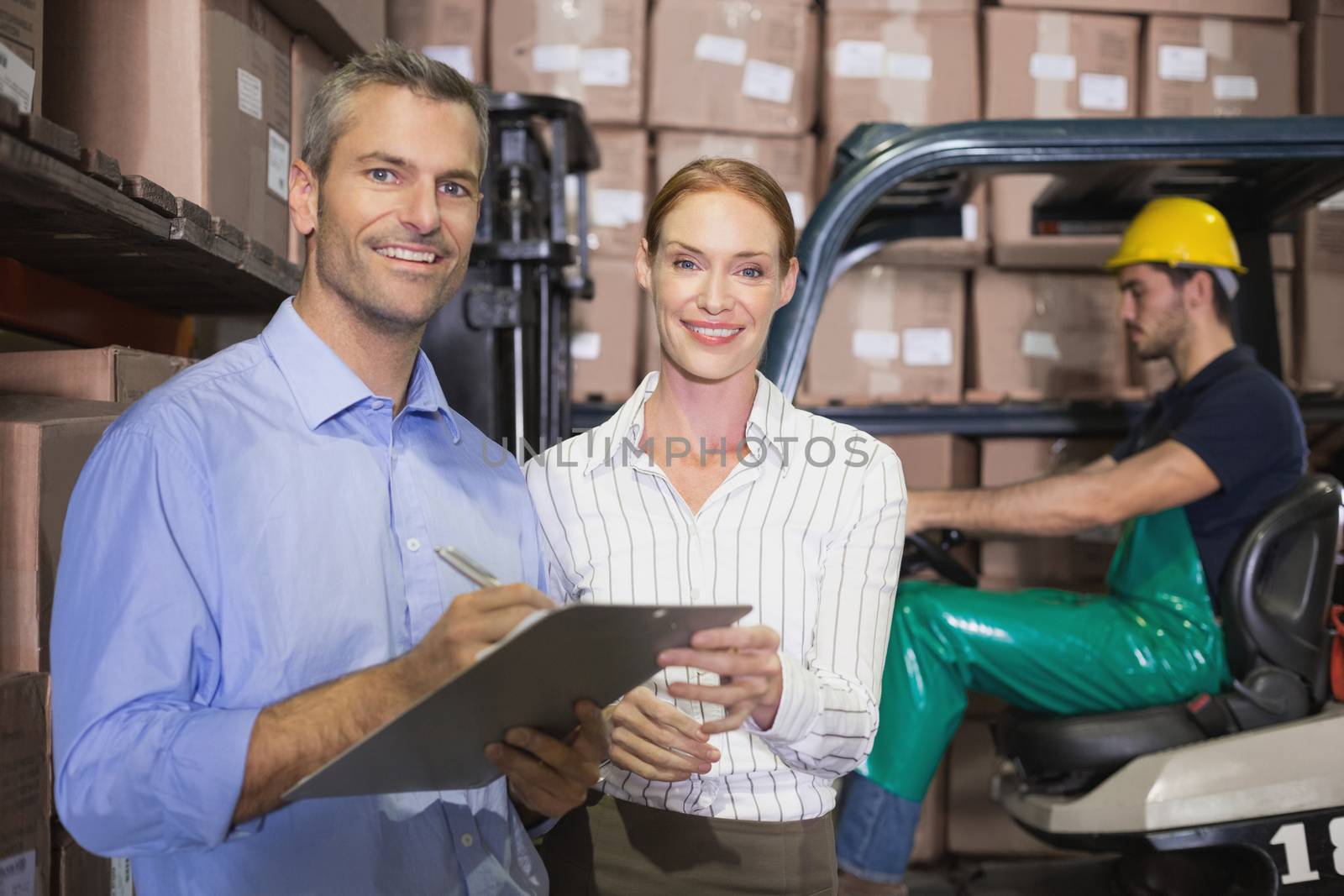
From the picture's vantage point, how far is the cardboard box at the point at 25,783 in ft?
4.91

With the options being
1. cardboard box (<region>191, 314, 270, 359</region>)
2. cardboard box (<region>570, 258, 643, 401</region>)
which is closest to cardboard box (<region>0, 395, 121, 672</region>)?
cardboard box (<region>191, 314, 270, 359</region>)

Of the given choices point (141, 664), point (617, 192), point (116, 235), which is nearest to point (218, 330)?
point (116, 235)

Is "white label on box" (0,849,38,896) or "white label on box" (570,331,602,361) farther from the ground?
"white label on box" (570,331,602,361)

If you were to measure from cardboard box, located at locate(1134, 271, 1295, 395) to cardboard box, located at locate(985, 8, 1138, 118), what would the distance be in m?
0.77

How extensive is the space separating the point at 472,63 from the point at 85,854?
2.83 meters

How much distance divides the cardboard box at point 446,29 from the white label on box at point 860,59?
1171mm

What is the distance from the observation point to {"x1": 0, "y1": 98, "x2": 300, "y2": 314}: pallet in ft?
4.40

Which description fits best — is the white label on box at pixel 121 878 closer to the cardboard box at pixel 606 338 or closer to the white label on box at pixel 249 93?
the white label on box at pixel 249 93

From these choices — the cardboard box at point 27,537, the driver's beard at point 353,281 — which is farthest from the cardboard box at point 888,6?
the cardboard box at point 27,537

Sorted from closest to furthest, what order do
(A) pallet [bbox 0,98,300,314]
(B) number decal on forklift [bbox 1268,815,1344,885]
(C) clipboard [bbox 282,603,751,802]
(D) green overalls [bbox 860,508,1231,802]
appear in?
1. (C) clipboard [bbox 282,603,751,802]
2. (A) pallet [bbox 0,98,300,314]
3. (B) number decal on forklift [bbox 1268,815,1344,885]
4. (D) green overalls [bbox 860,508,1231,802]

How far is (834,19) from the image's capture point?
12.7ft

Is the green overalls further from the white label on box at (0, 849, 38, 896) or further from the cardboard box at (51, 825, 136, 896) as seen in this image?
the white label on box at (0, 849, 38, 896)

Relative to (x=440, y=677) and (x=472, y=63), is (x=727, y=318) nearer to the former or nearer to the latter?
(x=440, y=677)

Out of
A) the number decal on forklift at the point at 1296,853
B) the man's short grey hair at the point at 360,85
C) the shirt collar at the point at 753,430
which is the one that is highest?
the man's short grey hair at the point at 360,85
